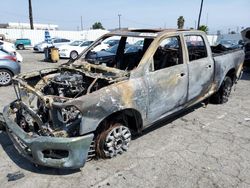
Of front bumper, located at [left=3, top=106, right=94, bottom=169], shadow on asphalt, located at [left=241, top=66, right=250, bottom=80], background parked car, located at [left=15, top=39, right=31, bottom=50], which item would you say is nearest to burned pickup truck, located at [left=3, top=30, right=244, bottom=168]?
front bumper, located at [left=3, top=106, right=94, bottom=169]

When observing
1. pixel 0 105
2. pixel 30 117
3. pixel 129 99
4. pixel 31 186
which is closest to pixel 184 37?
pixel 129 99

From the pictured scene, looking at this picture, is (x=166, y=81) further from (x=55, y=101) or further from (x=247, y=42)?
(x=247, y=42)

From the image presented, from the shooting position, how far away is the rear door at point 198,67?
509cm

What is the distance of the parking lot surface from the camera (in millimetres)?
3514

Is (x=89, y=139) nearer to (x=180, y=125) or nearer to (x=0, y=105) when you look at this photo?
(x=180, y=125)

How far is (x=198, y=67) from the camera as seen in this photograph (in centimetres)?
520

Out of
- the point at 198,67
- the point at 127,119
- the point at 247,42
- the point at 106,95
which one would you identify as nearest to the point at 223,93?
the point at 198,67

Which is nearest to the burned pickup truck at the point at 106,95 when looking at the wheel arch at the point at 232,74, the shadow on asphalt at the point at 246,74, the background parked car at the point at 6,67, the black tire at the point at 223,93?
the black tire at the point at 223,93

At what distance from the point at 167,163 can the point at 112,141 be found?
0.85 meters

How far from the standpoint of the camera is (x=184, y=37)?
16.5 ft

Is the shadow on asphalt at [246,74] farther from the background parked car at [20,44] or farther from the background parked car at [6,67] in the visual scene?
the background parked car at [20,44]

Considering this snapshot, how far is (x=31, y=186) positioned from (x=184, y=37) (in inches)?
138

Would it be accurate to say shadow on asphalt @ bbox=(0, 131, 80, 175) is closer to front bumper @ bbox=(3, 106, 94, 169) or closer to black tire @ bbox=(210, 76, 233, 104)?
front bumper @ bbox=(3, 106, 94, 169)

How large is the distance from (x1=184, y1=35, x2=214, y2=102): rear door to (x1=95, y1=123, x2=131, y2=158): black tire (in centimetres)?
168
